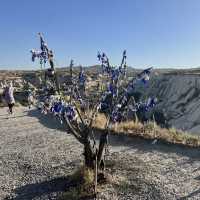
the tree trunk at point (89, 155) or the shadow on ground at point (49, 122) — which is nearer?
the tree trunk at point (89, 155)

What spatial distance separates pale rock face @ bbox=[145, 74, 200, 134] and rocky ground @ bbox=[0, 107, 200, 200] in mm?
19444

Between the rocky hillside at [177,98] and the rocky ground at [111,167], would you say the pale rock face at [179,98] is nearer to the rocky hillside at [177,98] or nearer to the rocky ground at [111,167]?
the rocky hillside at [177,98]

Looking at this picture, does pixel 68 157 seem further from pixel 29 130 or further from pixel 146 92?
pixel 146 92

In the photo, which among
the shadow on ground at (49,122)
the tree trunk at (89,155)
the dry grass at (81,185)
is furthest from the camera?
the shadow on ground at (49,122)

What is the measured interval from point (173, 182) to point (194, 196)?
956mm

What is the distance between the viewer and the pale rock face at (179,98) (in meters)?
37.5

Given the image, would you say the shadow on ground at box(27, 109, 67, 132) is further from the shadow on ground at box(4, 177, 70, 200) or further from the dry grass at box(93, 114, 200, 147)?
the shadow on ground at box(4, 177, 70, 200)

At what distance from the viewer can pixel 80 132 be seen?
10.5m

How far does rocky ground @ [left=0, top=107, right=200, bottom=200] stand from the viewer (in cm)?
980

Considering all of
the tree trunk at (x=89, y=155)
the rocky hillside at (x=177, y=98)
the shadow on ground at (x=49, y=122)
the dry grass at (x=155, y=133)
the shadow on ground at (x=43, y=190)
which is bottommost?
the rocky hillside at (x=177, y=98)

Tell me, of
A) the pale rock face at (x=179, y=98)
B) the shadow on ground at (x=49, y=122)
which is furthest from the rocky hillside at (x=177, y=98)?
the shadow on ground at (x=49, y=122)

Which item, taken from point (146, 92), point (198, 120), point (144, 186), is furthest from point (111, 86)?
point (146, 92)

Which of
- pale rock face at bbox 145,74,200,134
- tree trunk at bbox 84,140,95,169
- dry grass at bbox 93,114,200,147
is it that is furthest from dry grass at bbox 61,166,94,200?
pale rock face at bbox 145,74,200,134

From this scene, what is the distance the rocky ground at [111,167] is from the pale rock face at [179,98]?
19.4 metres
